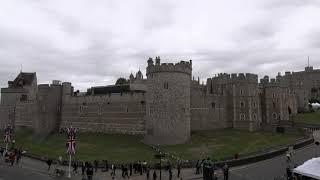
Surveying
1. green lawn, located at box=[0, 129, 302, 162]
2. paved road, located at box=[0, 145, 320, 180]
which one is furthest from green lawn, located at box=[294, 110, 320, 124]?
paved road, located at box=[0, 145, 320, 180]

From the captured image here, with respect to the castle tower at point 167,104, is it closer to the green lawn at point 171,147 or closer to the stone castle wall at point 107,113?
the green lawn at point 171,147

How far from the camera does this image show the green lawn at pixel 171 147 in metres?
43.1

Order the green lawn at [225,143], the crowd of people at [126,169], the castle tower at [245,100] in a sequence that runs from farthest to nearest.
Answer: the castle tower at [245,100], the green lawn at [225,143], the crowd of people at [126,169]

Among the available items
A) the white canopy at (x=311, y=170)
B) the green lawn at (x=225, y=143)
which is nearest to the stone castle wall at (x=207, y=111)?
the green lawn at (x=225, y=143)

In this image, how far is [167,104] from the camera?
50.8 metres

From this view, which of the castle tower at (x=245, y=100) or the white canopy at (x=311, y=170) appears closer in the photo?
the white canopy at (x=311, y=170)

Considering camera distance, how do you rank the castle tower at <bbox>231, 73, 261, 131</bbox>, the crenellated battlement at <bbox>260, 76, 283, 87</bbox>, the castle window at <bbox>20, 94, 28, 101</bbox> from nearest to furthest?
the castle tower at <bbox>231, 73, 261, 131</bbox>, the crenellated battlement at <bbox>260, 76, 283, 87</bbox>, the castle window at <bbox>20, 94, 28, 101</bbox>

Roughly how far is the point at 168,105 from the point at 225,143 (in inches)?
340

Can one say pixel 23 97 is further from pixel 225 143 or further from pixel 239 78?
pixel 225 143

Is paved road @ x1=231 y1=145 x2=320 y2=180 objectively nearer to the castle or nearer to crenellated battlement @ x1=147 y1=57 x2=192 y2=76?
the castle

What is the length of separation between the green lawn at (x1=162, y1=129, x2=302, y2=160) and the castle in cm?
255

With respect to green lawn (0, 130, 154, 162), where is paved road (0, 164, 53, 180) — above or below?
below

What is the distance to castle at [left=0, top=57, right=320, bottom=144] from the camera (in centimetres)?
5109

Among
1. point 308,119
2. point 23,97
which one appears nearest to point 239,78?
point 308,119
